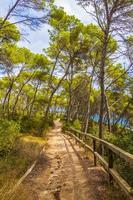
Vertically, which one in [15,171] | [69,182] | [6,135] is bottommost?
[69,182]

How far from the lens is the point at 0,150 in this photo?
432 inches

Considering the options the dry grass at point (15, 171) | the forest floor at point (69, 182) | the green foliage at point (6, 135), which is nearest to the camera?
the dry grass at point (15, 171)

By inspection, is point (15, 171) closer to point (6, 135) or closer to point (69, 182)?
point (69, 182)

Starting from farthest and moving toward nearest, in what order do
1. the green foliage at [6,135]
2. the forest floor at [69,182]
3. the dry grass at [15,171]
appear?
the green foliage at [6,135] → the forest floor at [69,182] → the dry grass at [15,171]

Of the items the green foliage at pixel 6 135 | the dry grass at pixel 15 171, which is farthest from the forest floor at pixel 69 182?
the green foliage at pixel 6 135

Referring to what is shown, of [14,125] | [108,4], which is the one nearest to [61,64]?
[108,4]

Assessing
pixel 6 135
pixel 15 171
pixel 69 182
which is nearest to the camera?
pixel 69 182

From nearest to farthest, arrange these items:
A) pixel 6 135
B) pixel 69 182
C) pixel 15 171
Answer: pixel 69 182 → pixel 15 171 → pixel 6 135

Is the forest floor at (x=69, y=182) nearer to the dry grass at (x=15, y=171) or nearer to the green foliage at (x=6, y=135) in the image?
the dry grass at (x=15, y=171)

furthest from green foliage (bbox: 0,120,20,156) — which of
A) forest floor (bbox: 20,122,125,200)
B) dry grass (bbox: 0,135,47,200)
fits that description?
forest floor (bbox: 20,122,125,200)

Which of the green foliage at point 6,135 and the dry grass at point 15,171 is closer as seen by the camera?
the dry grass at point 15,171

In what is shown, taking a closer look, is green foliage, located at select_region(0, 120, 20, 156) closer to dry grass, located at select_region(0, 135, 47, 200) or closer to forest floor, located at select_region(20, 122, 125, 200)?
dry grass, located at select_region(0, 135, 47, 200)

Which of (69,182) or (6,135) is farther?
(6,135)

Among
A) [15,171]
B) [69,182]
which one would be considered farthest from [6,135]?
[69,182]
